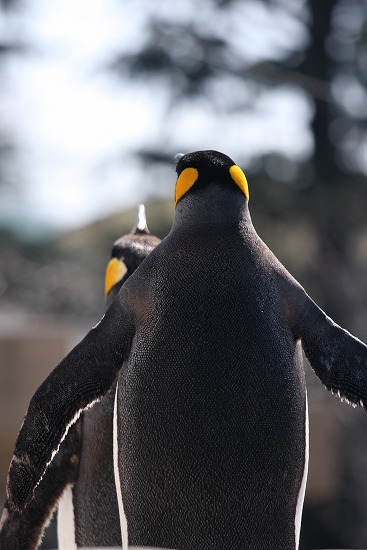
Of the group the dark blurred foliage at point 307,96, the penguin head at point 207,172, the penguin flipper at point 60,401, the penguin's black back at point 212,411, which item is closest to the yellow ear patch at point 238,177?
the penguin head at point 207,172

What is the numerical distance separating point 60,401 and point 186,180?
1.20ft

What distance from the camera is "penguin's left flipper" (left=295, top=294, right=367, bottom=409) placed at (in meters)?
1.37

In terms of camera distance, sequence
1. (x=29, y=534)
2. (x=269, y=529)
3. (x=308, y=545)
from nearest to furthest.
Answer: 1. (x=269, y=529)
2. (x=29, y=534)
3. (x=308, y=545)

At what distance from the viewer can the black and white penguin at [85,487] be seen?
1.64 meters

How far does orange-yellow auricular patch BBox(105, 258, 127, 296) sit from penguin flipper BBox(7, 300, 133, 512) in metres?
0.35

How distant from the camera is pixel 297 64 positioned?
22.9 feet

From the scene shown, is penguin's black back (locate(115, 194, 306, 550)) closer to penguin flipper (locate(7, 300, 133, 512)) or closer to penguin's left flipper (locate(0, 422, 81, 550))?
penguin flipper (locate(7, 300, 133, 512))

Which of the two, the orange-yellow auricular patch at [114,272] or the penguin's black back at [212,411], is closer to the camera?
the penguin's black back at [212,411]

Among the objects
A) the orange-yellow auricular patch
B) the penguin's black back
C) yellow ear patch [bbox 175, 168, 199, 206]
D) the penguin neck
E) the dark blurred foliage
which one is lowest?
the penguin's black back

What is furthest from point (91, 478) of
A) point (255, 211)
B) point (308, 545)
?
point (255, 211)

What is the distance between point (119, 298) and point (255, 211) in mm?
5529

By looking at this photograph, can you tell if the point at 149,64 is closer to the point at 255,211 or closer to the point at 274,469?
the point at 255,211

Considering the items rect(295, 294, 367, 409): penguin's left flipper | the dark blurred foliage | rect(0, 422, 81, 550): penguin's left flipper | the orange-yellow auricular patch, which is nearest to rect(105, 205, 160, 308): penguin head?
the orange-yellow auricular patch

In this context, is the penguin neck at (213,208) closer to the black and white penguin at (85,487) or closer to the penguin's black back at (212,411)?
the penguin's black back at (212,411)
